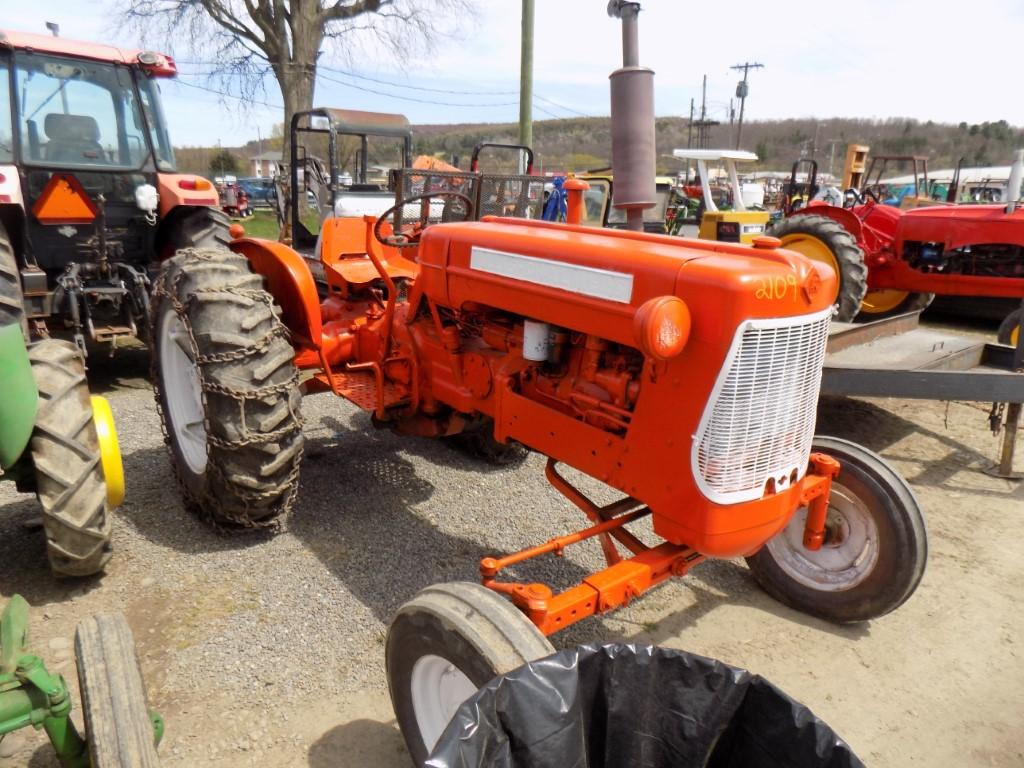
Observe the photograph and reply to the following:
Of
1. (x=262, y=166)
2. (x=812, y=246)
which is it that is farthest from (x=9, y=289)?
(x=262, y=166)

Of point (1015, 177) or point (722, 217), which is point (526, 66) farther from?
point (1015, 177)

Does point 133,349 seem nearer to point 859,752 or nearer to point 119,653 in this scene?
point 119,653

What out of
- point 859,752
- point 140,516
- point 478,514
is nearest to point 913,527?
point 859,752

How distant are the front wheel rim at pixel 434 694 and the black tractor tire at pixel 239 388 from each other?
4.05 feet

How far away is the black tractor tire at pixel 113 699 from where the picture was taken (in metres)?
1.63

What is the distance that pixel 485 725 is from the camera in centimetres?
144

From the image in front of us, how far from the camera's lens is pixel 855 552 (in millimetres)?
2738

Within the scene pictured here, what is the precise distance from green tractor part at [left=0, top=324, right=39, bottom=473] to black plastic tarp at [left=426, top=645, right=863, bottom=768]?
5.68ft

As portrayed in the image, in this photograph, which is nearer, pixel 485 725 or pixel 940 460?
pixel 485 725

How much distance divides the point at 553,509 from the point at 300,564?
1197mm

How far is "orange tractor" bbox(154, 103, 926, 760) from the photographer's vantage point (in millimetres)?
1932

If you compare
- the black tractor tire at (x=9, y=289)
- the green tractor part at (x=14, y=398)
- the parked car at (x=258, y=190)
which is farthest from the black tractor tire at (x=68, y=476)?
the parked car at (x=258, y=190)

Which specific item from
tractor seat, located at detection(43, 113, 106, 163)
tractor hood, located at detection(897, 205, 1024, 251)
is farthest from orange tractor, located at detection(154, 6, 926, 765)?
tractor hood, located at detection(897, 205, 1024, 251)

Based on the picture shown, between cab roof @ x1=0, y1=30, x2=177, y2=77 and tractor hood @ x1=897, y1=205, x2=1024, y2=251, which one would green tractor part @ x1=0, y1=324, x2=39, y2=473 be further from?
tractor hood @ x1=897, y1=205, x2=1024, y2=251
